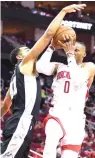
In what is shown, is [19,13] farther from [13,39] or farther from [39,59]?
[39,59]

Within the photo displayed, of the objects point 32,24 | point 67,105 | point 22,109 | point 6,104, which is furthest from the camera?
point 32,24

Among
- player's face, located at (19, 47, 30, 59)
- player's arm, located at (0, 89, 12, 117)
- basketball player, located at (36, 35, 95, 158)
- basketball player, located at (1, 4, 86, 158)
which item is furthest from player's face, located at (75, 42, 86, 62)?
player's arm, located at (0, 89, 12, 117)

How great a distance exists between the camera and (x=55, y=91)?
2557 mm

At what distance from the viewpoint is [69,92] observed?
2518 millimetres

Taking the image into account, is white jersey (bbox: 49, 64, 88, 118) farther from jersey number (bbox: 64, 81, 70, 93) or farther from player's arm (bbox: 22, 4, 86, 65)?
player's arm (bbox: 22, 4, 86, 65)

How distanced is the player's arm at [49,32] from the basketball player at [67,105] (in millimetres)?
61

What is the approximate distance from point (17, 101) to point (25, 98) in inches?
2.7

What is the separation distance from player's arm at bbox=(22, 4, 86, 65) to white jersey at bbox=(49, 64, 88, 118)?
0.20 meters

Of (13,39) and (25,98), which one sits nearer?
(25,98)

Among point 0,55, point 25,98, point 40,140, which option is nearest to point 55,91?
point 25,98

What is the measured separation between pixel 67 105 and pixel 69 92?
0.08m

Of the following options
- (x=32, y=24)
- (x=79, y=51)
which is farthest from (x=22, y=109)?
(x=32, y=24)

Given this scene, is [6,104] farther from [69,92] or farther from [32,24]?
[32,24]

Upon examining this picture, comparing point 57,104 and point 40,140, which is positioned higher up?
point 57,104
